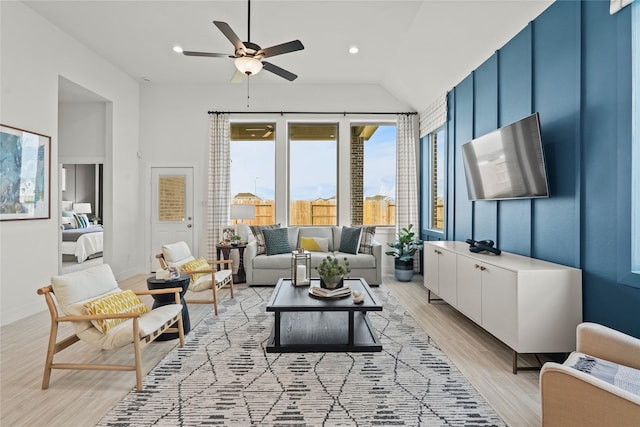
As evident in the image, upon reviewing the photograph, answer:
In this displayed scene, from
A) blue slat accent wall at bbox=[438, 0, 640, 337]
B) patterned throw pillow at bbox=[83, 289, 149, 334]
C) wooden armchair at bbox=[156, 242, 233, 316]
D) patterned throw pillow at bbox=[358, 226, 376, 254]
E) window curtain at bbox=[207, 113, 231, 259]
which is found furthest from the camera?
window curtain at bbox=[207, 113, 231, 259]

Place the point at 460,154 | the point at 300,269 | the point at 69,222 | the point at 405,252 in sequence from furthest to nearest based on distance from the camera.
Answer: the point at 69,222
the point at 405,252
the point at 460,154
the point at 300,269


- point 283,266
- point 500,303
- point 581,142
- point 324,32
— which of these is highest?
point 324,32

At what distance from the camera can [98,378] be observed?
2.38 meters

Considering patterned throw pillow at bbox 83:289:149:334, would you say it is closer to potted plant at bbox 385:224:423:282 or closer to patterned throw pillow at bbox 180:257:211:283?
patterned throw pillow at bbox 180:257:211:283

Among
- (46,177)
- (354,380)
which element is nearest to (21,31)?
(46,177)

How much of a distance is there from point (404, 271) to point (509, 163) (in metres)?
2.79


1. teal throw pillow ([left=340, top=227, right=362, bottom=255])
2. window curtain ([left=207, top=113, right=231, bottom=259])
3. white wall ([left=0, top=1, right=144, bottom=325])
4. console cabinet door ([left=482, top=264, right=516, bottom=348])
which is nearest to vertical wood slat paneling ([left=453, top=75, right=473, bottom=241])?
teal throw pillow ([left=340, top=227, right=362, bottom=255])

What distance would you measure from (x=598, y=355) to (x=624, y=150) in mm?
1237

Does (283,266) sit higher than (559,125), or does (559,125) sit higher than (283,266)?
(559,125)

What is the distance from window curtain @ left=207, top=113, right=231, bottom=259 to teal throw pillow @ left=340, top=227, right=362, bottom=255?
6.89 ft

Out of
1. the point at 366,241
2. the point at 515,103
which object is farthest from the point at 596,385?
the point at 366,241

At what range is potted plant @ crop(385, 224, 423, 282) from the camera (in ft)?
18.0

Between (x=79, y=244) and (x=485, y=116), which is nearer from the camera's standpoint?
(x=485, y=116)

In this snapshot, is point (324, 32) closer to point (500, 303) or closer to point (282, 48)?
point (282, 48)
